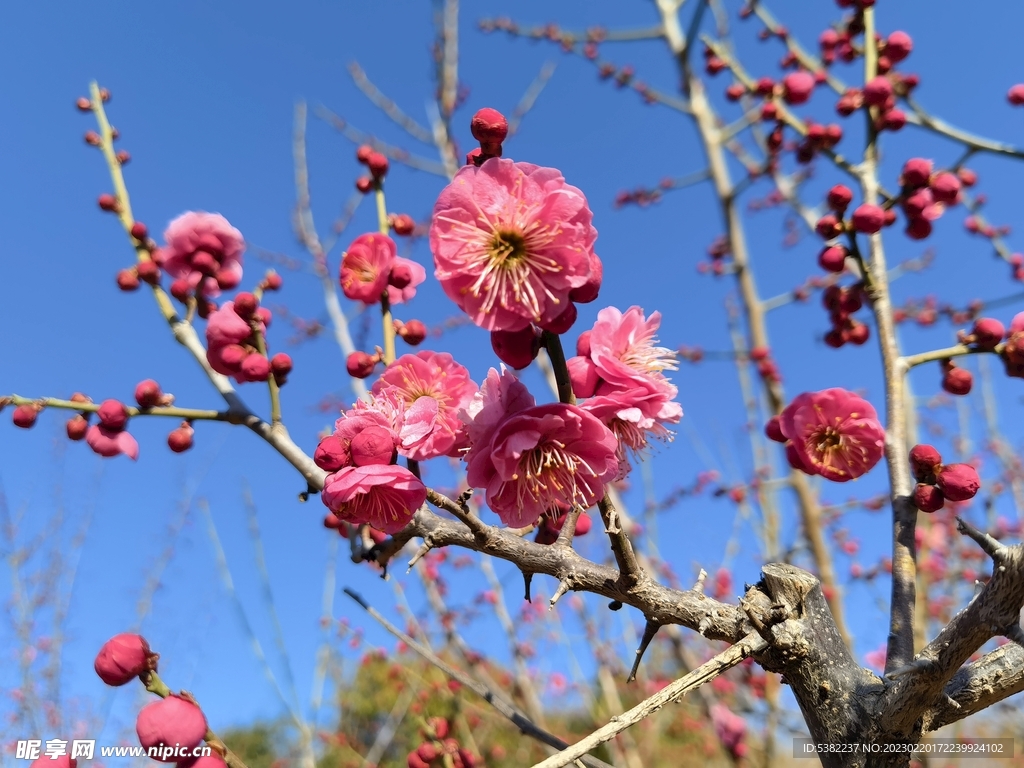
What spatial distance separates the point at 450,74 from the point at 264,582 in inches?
132

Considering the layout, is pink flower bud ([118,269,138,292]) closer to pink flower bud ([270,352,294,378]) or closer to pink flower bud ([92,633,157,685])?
pink flower bud ([270,352,294,378])

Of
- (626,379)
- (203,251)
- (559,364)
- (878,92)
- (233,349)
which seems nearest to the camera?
(559,364)

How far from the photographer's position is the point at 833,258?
1.77 metres

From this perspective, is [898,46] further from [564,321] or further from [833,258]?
[564,321]

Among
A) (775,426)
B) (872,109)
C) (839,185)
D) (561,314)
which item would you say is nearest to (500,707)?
(561,314)

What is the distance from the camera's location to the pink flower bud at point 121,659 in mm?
1212

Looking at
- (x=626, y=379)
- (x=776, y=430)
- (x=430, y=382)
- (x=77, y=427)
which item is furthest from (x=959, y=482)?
(x=77, y=427)

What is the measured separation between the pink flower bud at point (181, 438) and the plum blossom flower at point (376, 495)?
633 millimetres

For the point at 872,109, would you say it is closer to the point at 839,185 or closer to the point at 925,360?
the point at 839,185

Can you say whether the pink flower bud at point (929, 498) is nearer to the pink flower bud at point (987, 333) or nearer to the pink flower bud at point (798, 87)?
the pink flower bud at point (987, 333)

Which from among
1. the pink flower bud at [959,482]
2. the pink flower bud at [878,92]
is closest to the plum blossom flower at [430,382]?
the pink flower bud at [959,482]

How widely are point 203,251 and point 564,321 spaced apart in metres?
1.12

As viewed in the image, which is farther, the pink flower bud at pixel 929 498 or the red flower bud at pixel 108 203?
the red flower bud at pixel 108 203

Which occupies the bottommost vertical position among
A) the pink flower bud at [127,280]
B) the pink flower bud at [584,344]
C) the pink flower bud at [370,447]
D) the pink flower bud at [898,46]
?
the pink flower bud at [370,447]
